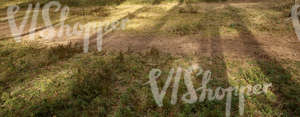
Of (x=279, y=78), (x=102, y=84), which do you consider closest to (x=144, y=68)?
(x=102, y=84)

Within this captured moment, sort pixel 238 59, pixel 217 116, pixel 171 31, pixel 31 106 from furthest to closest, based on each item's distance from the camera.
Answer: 1. pixel 171 31
2. pixel 238 59
3. pixel 31 106
4. pixel 217 116

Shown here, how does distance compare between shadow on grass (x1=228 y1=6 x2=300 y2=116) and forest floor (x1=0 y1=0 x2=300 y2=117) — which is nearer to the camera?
shadow on grass (x1=228 y1=6 x2=300 y2=116)

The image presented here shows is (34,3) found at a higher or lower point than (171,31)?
higher

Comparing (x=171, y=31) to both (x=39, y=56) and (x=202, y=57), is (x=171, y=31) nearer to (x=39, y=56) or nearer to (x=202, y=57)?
(x=202, y=57)

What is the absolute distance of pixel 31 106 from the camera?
13.1 ft

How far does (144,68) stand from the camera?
18.3 ft

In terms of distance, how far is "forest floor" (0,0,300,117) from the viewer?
3.85 meters

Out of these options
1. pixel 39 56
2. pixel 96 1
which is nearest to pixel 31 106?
pixel 39 56

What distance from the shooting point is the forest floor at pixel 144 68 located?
385 cm

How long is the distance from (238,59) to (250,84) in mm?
1427

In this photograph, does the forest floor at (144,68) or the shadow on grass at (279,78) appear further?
the forest floor at (144,68)

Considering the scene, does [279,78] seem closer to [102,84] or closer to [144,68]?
[144,68]

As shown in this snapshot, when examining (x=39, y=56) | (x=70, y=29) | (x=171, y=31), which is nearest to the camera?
(x=39, y=56)

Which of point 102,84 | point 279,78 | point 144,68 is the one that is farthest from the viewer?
point 144,68
